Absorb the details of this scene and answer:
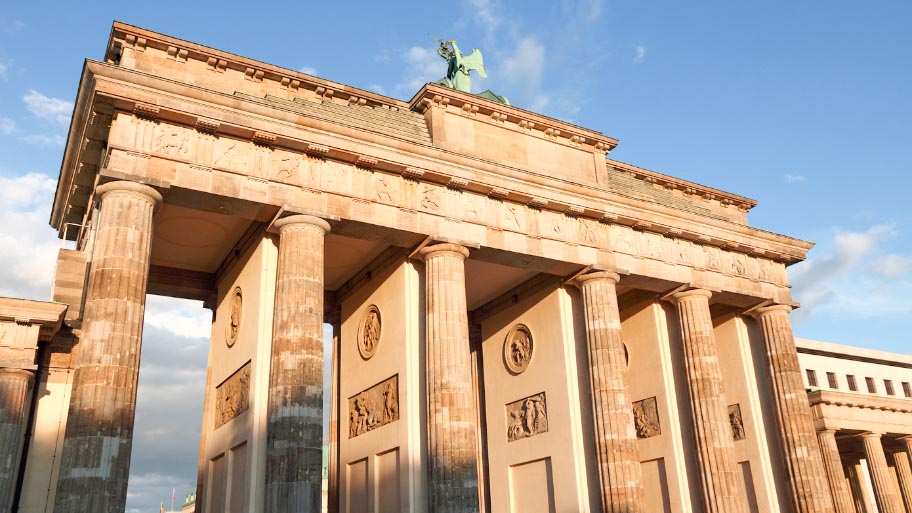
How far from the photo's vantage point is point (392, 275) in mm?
20703

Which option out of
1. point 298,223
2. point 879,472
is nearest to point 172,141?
point 298,223

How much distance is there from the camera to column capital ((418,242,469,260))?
19.1 m

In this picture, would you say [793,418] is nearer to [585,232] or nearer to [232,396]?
[585,232]

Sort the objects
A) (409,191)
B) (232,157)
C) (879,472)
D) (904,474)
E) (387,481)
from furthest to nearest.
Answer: (904,474)
(879,472)
(387,481)
(409,191)
(232,157)

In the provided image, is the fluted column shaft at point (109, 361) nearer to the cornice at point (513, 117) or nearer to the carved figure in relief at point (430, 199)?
the carved figure in relief at point (430, 199)

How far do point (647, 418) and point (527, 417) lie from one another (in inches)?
165

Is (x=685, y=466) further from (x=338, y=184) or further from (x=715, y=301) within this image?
(x=338, y=184)

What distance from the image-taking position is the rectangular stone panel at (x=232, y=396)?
58.9ft

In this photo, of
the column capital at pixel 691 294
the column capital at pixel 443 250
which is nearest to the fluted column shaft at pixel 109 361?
the column capital at pixel 443 250

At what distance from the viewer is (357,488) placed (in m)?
20.8

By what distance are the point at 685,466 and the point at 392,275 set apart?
420 inches

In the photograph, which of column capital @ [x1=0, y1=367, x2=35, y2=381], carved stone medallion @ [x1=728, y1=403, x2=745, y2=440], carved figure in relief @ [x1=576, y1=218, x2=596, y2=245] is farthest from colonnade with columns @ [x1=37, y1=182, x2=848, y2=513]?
carved stone medallion @ [x1=728, y1=403, x2=745, y2=440]

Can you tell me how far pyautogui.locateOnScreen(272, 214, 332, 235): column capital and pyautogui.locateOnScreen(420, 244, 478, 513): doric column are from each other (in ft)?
9.92

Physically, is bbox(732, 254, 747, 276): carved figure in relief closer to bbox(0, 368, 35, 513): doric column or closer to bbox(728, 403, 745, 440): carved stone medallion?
bbox(728, 403, 745, 440): carved stone medallion
